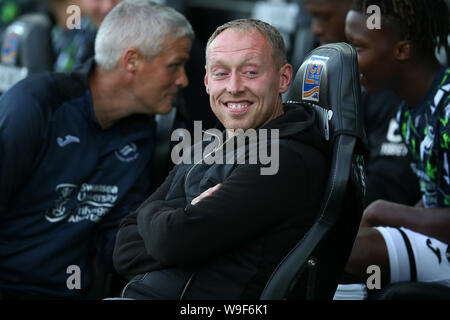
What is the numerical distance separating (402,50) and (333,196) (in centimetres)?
103

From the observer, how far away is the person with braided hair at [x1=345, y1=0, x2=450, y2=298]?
2.43m

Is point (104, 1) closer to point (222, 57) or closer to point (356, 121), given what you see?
point (222, 57)

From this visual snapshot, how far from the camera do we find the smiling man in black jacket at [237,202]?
1866 millimetres

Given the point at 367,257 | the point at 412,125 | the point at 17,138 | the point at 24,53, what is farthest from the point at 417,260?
the point at 24,53

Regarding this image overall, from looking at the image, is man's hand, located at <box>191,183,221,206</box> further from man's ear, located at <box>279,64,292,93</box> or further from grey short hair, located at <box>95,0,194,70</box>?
grey short hair, located at <box>95,0,194,70</box>

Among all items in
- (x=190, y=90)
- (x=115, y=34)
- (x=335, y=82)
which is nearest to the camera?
(x=335, y=82)

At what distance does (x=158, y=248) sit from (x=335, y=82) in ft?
2.41

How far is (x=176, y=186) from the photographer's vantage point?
7.08 feet

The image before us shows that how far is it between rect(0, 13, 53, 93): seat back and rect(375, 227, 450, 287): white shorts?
2.59m
